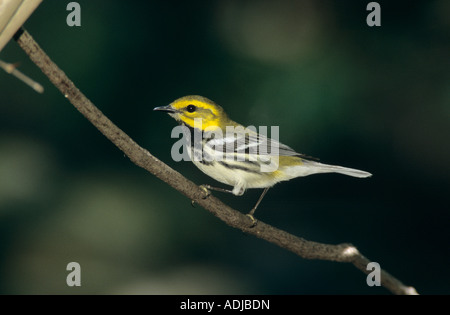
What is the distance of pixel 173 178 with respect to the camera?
0.96m

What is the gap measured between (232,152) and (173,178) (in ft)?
1.29

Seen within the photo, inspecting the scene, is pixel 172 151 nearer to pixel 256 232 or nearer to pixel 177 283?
pixel 177 283

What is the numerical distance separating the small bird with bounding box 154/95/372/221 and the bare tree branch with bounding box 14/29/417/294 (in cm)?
20

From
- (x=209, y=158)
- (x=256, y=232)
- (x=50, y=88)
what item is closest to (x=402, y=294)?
(x=256, y=232)

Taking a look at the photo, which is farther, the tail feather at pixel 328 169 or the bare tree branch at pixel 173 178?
the tail feather at pixel 328 169

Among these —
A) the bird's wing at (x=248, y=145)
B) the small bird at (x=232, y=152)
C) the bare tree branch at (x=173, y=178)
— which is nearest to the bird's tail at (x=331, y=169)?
the small bird at (x=232, y=152)

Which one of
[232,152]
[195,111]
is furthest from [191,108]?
[232,152]

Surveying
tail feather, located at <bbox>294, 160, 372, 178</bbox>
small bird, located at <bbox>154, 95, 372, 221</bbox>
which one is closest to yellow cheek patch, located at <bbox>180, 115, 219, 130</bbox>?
small bird, located at <bbox>154, 95, 372, 221</bbox>

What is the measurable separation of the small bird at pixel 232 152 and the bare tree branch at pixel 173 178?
0.20 metres

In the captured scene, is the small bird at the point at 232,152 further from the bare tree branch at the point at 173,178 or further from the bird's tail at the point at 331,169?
the bare tree branch at the point at 173,178

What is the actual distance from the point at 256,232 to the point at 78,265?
74 centimetres

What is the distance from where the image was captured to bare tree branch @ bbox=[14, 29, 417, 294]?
74 centimetres

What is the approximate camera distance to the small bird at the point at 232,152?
4.24 ft

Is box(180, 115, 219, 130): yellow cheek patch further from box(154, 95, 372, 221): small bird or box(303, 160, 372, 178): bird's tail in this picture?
box(303, 160, 372, 178): bird's tail
